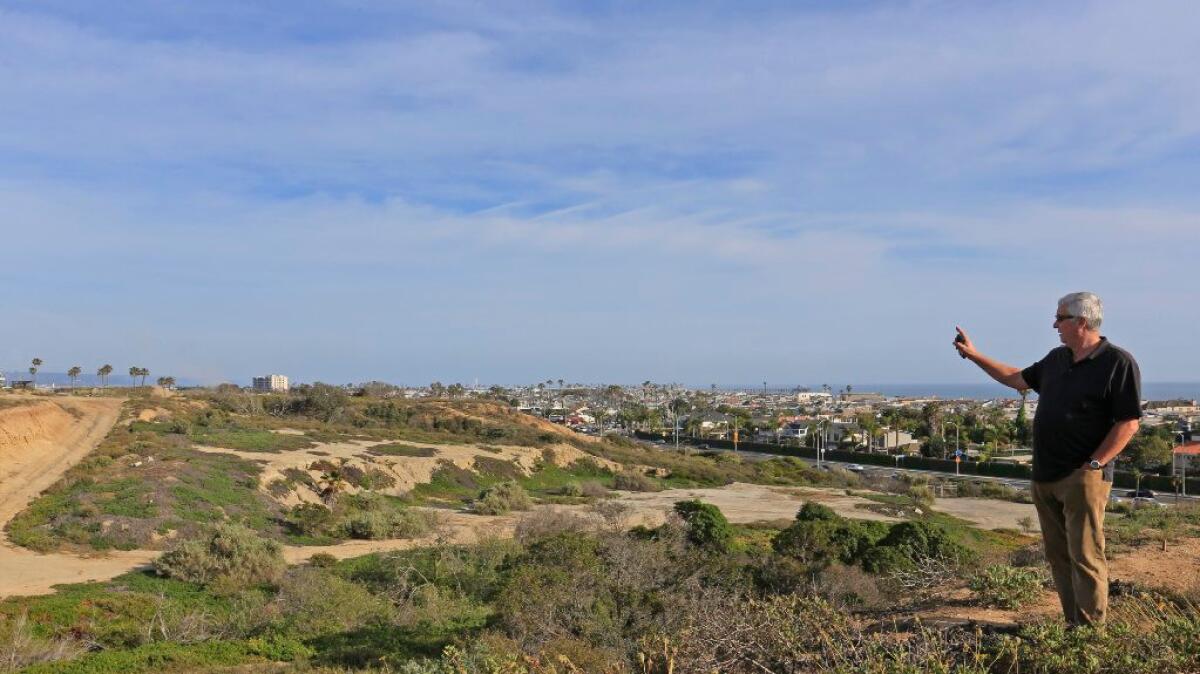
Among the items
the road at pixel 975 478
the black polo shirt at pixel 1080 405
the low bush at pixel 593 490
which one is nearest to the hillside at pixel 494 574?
the low bush at pixel 593 490

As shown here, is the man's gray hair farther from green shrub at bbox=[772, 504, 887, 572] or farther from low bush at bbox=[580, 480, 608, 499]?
low bush at bbox=[580, 480, 608, 499]

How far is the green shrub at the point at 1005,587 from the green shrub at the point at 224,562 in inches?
578

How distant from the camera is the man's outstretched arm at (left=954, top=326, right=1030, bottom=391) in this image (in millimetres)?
5039

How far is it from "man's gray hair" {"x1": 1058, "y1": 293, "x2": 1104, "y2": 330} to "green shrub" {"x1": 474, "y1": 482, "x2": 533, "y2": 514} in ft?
89.2

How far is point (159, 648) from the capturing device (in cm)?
1002

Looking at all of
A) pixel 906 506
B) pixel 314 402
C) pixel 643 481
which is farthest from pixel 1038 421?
pixel 314 402

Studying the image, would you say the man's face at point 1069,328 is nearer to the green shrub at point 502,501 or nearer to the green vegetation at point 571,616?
the green vegetation at point 571,616

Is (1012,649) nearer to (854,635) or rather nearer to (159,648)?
(854,635)

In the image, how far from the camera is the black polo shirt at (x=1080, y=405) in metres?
4.37

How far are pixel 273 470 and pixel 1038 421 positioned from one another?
30.5 metres

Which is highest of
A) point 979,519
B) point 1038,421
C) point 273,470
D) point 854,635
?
point 1038,421

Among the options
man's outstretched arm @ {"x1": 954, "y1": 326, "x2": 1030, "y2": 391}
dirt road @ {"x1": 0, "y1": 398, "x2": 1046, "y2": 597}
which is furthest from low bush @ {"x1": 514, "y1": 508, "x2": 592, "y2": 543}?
man's outstretched arm @ {"x1": 954, "y1": 326, "x2": 1030, "y2": 391}

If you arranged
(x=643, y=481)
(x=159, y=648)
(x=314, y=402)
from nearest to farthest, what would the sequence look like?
(x=159, y=648), (x=643, y=481), (x=314, y=402)

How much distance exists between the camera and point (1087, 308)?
178 inches
